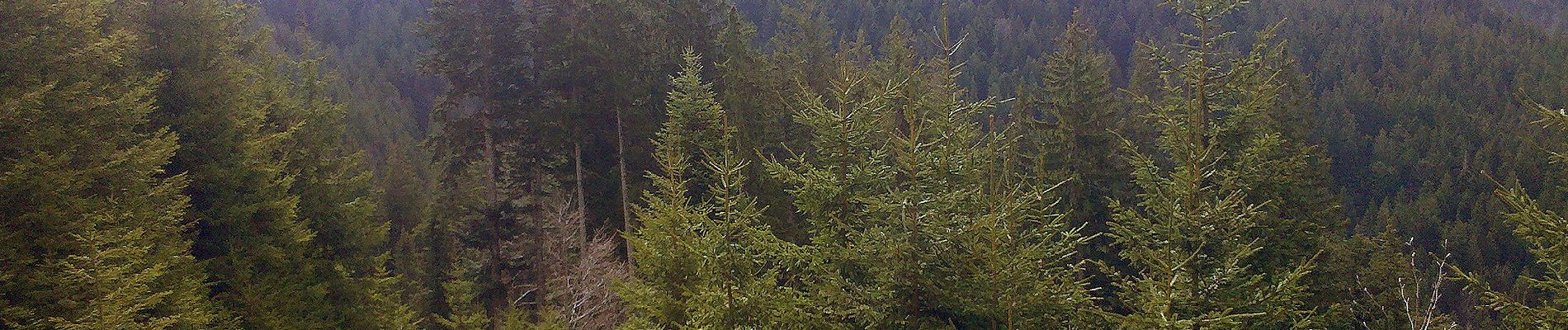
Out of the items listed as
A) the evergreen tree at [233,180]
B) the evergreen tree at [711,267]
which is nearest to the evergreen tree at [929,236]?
the evergreen tree at [711,267]

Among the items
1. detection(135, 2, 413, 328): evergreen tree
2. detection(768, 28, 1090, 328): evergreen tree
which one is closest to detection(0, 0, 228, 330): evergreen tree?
detection(135, 2, 413, 328): evergreen tree

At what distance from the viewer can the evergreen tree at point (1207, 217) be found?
329 inches

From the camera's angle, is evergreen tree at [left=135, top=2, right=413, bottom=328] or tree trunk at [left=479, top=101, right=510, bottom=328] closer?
evergreen tree at [left=135, top=2, right=413, bottom=328]

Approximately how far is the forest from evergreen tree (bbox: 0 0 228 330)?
40 millimetres

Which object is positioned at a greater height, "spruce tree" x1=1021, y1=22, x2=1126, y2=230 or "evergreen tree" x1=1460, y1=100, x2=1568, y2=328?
"evergreen tree" x1=1460, y1=100, x2=1568, y2=328

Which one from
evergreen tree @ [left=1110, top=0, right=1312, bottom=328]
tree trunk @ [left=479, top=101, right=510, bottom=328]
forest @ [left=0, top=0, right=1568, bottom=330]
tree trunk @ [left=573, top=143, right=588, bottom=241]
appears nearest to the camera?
evergreen tree @ [left=1110, top=0, right=1312, bottom=328]

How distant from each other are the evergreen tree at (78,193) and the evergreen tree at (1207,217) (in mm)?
9593

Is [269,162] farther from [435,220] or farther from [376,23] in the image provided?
[376,23]

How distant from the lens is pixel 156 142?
11.8 m

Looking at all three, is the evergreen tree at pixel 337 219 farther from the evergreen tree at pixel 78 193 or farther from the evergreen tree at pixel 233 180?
the evergreen tree at pixel 78 193

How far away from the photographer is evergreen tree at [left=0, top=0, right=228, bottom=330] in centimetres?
935

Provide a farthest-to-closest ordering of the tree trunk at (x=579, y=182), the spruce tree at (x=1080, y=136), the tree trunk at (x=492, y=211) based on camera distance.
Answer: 1. the spruce tree at (x=1080, y=136)
2. the tree trunk at (x=492, y=211)
3. the tree trunk at (x=579, y=182)

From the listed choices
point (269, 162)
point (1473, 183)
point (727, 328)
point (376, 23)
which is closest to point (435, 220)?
point (269, 162)

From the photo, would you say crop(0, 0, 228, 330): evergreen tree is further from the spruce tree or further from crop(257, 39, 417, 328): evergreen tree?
the spruce tree
